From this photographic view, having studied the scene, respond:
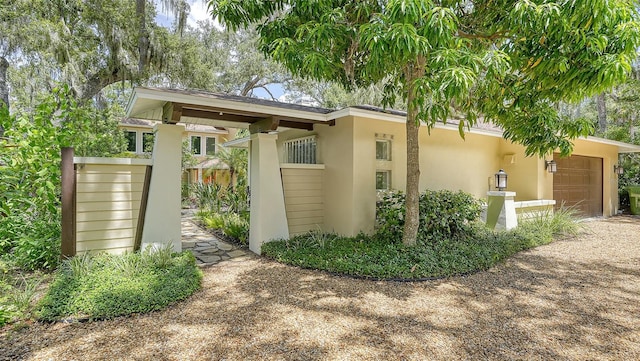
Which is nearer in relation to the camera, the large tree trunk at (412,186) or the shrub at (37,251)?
the shrub at (37,251)

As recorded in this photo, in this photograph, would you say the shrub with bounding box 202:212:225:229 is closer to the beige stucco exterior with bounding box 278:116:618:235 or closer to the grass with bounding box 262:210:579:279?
the beige stucco exterior with bounding box 278:116:618:235

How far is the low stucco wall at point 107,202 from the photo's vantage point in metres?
4.86

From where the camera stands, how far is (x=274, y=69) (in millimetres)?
18734

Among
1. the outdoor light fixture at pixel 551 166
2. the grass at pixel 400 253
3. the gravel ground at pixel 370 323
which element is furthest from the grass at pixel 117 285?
the outdoor light fixture at pixel 551 166

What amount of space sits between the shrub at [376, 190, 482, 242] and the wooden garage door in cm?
588

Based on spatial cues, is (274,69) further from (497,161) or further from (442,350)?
(442,350)

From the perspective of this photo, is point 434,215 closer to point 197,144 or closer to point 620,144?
point 620,144

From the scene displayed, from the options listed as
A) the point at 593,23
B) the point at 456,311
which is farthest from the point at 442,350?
the point at 593,23

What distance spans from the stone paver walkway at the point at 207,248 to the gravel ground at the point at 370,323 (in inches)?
41.1

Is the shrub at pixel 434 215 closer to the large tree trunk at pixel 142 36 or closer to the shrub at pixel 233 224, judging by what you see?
the shrub at pixel 233 224

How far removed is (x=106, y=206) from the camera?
507 cm

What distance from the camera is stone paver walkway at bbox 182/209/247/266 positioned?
19.6 feet

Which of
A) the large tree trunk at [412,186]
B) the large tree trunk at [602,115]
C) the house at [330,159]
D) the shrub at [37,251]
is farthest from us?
the large tree trunk at [602,115]

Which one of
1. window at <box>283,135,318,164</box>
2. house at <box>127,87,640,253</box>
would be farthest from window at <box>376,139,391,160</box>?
window at <box>283,135,318,164</box>
